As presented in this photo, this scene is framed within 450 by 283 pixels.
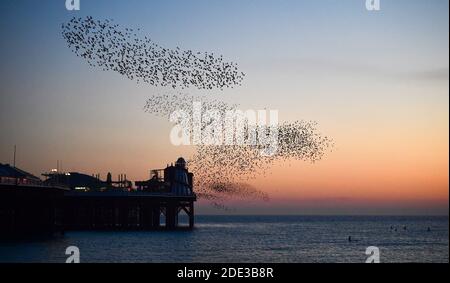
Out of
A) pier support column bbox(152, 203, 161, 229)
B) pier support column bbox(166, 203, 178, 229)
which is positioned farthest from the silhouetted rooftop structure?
pier support column bbox(166, 203, 178, 229)

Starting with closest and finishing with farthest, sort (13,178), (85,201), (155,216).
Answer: (13,178) → (85,201) → (155,216)

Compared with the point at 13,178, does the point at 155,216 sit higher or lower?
lower

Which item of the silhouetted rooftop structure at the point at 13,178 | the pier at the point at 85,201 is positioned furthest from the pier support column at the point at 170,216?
the silhouetted rooftop structure at the point at 13,178

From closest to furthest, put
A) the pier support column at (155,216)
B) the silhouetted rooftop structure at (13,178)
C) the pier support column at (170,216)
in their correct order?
the silhouetted rooftop structure at (13,178), the pier support column at (155,216), the pier support column at (170,216)

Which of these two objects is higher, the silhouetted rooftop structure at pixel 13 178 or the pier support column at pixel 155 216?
the silhouetted rooftop structure at pixel 13 178

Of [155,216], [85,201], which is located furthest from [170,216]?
[85,201]

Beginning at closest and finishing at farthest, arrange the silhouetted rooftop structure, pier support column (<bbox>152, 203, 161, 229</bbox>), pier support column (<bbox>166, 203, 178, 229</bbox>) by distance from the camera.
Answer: the silhouetted rooftop structure → pier support column (<bbox>152, 203, 161, 229</bbox>) → pier support column (<bbox>166, 203, 178, 229</bbox>)

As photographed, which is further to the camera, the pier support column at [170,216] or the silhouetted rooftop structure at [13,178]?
the pier support column at [170,216]

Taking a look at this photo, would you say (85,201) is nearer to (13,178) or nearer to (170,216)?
(170,216)

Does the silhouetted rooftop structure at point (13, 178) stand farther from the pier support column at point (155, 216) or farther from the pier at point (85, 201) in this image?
the pier support column at point (155, 216)

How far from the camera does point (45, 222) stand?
84.2 meters

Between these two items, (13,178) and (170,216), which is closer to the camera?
(13,178)

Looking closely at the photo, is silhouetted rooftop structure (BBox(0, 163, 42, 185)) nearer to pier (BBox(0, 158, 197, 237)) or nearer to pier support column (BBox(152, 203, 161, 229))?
pier (BBox(0, 158, 197, 237))
